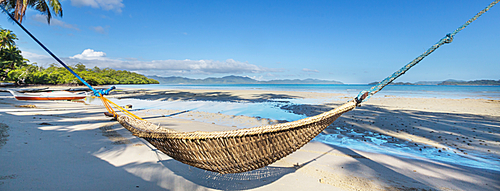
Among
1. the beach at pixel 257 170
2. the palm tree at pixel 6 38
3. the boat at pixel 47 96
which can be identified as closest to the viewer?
the beach at pixel 257 170

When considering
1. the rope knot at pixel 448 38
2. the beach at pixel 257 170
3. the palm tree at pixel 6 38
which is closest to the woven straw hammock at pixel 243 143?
the beach at pixel 257 170

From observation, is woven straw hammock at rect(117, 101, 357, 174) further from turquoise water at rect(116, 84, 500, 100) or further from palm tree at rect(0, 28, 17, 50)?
palm tree at rect(0, 28, 17, 50)

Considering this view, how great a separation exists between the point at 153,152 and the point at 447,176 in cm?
475

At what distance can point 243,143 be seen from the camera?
1.98 meters

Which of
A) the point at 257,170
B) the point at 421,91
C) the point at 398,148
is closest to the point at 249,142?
the point at 257,170

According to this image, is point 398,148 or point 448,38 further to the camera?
point 398,148

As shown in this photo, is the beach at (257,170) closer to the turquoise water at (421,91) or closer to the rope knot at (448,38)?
the rope knot at (448,38)

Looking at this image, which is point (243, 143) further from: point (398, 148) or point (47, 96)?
→ point (47, 96)

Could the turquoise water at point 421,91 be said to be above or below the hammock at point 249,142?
above

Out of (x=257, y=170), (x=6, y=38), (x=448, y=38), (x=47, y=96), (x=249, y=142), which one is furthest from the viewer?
(x=6, y=38)

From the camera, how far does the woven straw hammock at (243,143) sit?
1.96m

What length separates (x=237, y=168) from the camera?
7.23ft

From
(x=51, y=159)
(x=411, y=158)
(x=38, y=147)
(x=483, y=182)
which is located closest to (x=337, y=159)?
(x=411, y=158)

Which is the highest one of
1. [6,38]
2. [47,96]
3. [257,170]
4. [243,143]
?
[6,38]
